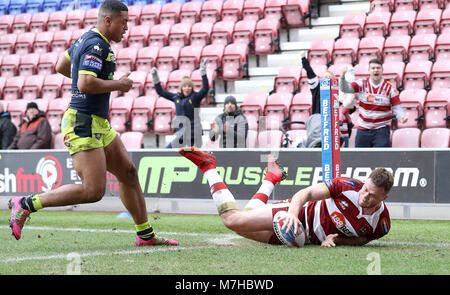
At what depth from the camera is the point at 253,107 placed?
531 inches

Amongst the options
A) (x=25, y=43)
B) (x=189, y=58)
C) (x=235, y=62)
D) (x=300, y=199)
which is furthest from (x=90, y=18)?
(x=300, y=199)

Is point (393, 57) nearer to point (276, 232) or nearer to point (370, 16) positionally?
point (370, 16)

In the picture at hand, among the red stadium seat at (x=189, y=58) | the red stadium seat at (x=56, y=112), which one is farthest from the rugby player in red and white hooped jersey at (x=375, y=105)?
the red stadium seat at (x=56, y=112)

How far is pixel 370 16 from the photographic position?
14875mm

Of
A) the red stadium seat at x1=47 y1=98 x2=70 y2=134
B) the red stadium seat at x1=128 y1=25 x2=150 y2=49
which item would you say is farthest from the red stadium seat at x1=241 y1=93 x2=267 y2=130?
the red stadium seat at x1=128 y1=25 x2=150 y2=49

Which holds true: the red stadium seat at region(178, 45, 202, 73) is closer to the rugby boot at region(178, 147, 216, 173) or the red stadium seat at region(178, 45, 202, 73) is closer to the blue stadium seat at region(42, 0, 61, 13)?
the blue stadium seat at region(42, 0, 61, 13)

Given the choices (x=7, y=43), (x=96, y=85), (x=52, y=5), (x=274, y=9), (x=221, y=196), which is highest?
(x=52, y=5)

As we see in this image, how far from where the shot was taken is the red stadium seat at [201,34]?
16.5 meters

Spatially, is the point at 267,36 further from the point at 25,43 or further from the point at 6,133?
the point at 25,43

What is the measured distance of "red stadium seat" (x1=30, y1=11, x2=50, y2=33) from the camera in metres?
19.8

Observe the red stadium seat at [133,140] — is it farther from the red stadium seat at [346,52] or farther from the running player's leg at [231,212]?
the running player's leg at [231,212]

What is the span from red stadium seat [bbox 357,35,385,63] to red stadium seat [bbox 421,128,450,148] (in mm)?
3220

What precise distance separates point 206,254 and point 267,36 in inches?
425

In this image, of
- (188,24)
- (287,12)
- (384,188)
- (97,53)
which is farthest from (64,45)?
(384,188)
